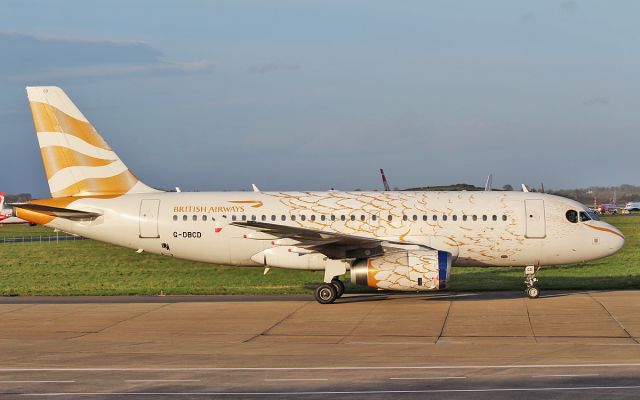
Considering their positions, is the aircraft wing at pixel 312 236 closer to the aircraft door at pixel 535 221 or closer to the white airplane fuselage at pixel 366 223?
the white airplane fuselage at pixel 366 223

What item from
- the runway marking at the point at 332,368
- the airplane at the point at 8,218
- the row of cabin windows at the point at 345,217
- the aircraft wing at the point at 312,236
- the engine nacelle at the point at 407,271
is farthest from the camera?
the airplane at the point at 8,218

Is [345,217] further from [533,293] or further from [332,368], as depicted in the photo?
[332,368]

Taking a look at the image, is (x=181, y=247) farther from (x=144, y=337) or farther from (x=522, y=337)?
(x=522, y=337)

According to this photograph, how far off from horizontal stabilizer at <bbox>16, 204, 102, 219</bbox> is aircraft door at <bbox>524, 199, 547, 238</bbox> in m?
13.6

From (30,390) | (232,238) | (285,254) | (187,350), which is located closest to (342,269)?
(285,254)

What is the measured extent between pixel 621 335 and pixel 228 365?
9093 millimetres

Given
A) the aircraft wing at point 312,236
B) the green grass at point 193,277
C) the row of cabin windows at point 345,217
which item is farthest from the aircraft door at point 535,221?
the aircraft wing at point 312,236

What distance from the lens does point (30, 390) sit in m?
15.4

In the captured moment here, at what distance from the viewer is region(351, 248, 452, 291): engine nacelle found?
26.2m

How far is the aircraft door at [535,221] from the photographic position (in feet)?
→ 93.6

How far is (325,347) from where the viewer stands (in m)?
20.1

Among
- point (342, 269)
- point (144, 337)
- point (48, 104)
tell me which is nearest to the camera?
point (144, 337)

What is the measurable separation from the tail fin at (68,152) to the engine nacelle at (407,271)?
29.0ft

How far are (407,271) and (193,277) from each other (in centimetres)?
1430
